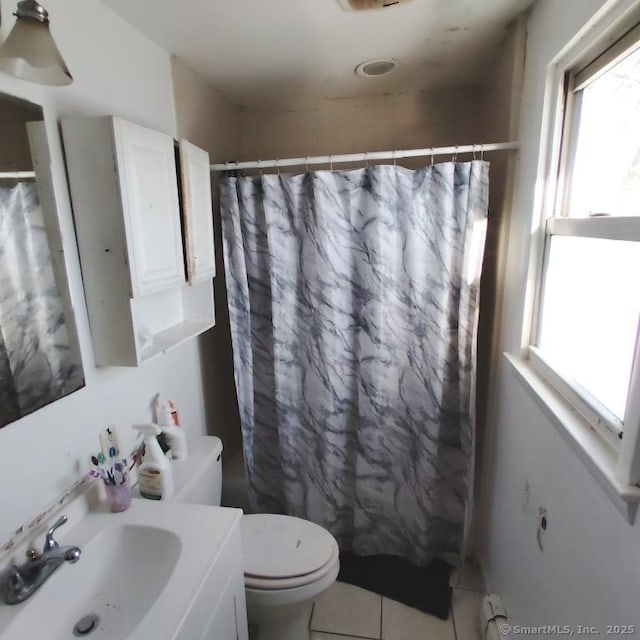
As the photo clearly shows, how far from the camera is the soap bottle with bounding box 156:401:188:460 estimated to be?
1437 millimetres

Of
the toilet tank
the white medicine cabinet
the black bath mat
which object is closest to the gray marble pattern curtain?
the white medicine cabinet

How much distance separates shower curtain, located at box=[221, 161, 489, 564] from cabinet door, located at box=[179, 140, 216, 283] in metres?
0.15

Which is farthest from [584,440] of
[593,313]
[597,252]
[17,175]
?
[17,175]

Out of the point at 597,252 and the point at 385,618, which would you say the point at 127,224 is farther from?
the point at 385,618

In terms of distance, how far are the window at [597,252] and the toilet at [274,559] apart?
0.98 m

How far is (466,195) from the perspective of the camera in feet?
4.90

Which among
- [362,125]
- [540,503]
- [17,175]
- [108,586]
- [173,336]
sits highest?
[362,125]

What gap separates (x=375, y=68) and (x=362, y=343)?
1.20 meters

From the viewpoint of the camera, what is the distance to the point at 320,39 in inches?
57.7

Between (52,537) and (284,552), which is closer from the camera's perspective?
(52,537)

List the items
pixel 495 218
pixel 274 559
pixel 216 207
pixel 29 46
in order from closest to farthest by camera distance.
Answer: pixel 29 46 < pixel 274 559 < pixel 495 218 < pixel 216 207

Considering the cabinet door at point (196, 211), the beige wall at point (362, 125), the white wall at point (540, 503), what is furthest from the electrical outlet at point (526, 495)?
the beige wall at point (362, 125)

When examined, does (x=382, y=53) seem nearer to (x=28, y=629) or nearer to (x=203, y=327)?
(x=203, y=327)

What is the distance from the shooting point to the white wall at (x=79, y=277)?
3.18 feet
